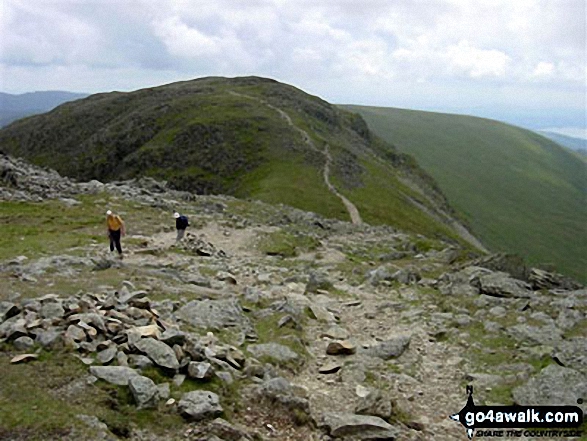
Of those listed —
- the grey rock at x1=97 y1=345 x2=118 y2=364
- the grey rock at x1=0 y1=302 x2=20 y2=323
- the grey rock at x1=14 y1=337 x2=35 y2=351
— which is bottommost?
the grey rock at x1=97 y1=345 x2=118 y2=364

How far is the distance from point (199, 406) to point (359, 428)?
377cm

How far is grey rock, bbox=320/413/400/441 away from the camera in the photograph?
12.7 m

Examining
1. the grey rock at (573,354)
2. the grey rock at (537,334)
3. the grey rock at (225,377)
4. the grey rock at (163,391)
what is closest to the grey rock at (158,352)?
the grey rock at (163,391)

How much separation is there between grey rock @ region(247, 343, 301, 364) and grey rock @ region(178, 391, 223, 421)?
4.48 m

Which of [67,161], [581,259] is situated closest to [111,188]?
[67,161]

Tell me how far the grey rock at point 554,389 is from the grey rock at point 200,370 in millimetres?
8510

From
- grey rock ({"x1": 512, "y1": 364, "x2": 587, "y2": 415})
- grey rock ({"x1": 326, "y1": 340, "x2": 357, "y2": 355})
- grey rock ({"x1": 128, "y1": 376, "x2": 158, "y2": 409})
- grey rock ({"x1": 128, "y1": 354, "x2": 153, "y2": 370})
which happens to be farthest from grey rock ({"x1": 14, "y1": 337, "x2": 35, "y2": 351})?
grey rock ({"x1": 512, "y1": 364, "x2": 587, "y2": 415})

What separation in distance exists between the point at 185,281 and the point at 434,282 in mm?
13509

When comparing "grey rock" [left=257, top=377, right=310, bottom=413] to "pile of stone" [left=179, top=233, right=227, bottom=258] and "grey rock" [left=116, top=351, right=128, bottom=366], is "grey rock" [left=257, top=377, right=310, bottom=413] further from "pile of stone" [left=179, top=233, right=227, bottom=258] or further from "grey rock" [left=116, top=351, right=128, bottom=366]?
"pile of stone" [left=179, top=233, right=227, bottom=258]

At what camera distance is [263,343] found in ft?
59.5

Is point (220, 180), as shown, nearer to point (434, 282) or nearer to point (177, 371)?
point (434, 282)

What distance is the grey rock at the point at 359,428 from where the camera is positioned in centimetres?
1266

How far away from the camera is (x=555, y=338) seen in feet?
63.8

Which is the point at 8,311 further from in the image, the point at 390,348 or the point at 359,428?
the point at 390,348
